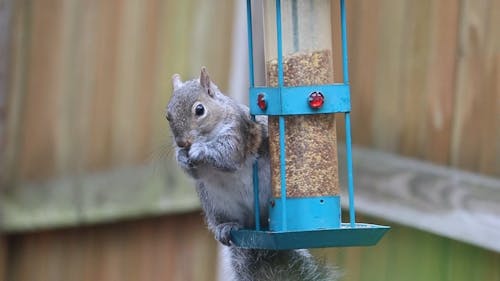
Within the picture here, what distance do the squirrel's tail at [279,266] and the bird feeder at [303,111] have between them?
0.67 ft

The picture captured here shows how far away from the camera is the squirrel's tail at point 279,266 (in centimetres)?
252

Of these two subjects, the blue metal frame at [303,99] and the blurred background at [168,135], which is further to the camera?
the blurred background at [168,135]

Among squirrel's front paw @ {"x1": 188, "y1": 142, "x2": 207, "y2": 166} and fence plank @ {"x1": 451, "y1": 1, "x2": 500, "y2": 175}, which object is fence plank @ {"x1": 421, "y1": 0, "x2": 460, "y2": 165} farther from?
squirrel's front paw @ {"x1": 188, "y1": 142, "x2": 207, "y2": 166}

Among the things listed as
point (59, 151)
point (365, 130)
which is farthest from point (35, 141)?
point (365, 130)

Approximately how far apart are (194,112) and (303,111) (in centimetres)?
25

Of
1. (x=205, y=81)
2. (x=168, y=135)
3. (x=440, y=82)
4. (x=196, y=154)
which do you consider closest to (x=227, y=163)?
(x=196, y=154)

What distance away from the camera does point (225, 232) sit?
2.43 meters

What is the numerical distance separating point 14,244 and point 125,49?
0.61 m

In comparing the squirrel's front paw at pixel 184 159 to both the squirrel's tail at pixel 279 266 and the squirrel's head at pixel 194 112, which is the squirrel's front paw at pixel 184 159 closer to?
the squirrel's head at pixel 194 112

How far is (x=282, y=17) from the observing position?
232cm

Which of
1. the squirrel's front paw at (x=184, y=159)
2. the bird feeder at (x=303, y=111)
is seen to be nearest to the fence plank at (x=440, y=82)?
the bird feeder at (x=303, y=111)

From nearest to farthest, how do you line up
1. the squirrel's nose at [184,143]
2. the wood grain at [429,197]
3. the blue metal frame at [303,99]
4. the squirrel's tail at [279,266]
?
1. the blue metal frame at [303,99]
2. the squirrel's nose at [184,143]
3. the squirrel's tail at [279,266]
4. the wood grain at [429,197]

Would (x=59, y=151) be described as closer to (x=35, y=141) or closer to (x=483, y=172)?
(x=35, y=141)

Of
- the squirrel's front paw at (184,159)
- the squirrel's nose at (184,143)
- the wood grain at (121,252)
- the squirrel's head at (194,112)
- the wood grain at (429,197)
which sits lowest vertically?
the wood grain at (121,252)
